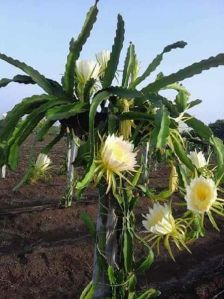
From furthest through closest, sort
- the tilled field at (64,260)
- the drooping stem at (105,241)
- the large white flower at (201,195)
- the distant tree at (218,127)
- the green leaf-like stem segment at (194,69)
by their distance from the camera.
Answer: the distant tree at (218,127), the tilled field at (64,260), the drooping stem at (105,241), the green leaf-like stem segment at (194,69), the large white flower at (201,195)

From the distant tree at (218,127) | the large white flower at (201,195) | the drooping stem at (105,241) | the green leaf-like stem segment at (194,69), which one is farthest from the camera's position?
the distant tree at (218,127)

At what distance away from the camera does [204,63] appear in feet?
4.42

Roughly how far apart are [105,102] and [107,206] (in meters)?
0.32

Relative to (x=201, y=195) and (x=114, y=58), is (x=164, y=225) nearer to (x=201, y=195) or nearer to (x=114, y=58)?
(x=201, y=195)

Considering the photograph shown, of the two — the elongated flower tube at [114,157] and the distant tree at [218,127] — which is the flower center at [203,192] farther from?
the distant tree at [218,127]

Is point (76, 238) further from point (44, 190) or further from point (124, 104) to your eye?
point (124, 104)

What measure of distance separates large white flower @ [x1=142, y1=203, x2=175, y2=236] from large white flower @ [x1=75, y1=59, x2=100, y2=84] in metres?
0.43

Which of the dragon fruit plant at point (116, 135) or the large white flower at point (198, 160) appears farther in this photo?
the large white flower at point (198, 160)

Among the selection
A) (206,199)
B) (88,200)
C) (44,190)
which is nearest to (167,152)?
(206,199)

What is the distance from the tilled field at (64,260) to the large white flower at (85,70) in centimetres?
188

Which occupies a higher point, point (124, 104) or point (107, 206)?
point (124, 104)


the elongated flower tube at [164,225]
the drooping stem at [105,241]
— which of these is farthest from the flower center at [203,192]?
the drooping stem at [105,241]

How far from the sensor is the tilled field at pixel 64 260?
9.82 feet

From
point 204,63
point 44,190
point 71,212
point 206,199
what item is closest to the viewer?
point 206,199
